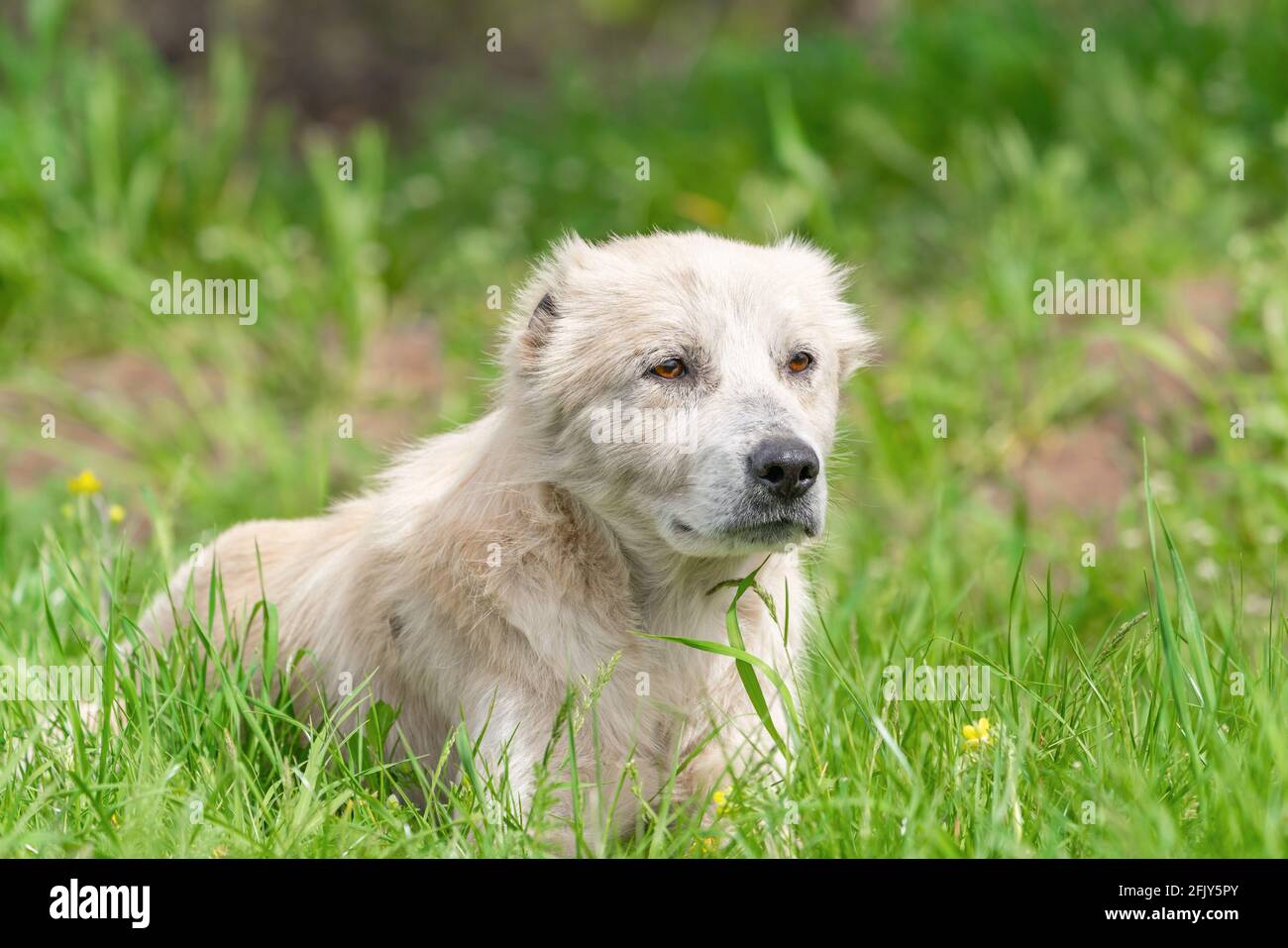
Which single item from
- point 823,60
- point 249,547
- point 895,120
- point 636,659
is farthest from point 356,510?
point 823,60

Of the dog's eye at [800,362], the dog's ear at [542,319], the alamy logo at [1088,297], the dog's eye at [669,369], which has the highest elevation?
the alamy logo at [1088,297]

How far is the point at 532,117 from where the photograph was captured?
1025cm

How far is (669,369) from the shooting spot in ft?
10.5

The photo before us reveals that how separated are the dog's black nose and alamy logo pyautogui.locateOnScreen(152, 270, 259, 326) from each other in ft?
14.5

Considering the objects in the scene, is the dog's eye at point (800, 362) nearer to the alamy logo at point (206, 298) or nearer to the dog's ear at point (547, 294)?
the dog's ear at point (547, 294)

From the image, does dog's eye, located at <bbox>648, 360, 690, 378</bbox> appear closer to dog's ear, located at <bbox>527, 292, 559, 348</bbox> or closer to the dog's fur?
the dog's fur

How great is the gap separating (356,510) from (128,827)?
1275 millimetres

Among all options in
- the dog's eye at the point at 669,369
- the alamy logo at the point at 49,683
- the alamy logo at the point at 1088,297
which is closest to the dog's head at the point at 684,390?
the dog's eye at the point at 669,369

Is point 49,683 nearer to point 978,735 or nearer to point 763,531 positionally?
point 763,531

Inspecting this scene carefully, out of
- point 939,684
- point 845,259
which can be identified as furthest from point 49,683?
point 845,259

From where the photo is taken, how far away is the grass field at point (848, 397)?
2.86 m

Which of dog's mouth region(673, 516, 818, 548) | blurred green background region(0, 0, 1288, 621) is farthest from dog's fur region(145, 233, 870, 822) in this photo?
blurred green background region(0, 0, 1288, 621)
